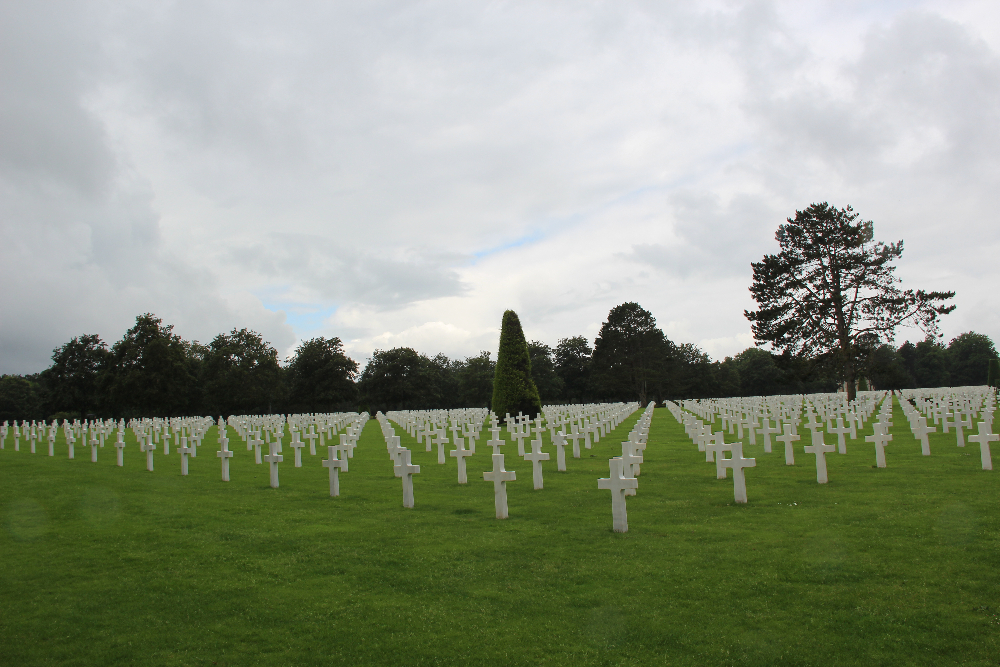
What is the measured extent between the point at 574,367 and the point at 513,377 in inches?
2189

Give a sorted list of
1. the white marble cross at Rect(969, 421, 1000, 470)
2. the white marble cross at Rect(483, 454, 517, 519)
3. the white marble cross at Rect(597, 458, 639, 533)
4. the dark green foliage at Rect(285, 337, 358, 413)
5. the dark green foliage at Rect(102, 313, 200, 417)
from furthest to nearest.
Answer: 1. the dark green foliage at Rect(285, 337, 358, 413)
2. the dark green foliage at Rect(102, 313, 200, 417)
3. the white marble cross at Rect(969, 421, 1000, 470)
4. the white marble cross at Rect(483, 454, 517, 519)
5. the white marble cross at Rect(597, 458, 639, 533)

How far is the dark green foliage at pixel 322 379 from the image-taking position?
63.0 metres

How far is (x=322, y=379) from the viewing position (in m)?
63.7

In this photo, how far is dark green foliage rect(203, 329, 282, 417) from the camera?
185ft

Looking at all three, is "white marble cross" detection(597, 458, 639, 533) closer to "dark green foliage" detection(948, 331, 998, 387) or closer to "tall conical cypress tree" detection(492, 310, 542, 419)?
"tall conical cypress tree" detection(492, 310, 542, 419)

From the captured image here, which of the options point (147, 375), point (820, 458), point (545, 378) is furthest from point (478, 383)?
point (820, 458)

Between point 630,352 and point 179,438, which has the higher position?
point 630,352

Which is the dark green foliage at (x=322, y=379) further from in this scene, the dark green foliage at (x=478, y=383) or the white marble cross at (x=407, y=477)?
the white marble cross at (x=407, y=477)

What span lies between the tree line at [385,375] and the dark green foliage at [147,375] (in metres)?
0.09

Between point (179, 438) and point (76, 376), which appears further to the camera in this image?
point (76, 376)

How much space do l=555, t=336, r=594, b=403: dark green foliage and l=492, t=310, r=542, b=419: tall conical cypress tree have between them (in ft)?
172

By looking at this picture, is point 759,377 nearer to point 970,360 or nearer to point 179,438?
point 970,360

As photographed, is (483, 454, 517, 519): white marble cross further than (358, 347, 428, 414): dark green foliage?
No

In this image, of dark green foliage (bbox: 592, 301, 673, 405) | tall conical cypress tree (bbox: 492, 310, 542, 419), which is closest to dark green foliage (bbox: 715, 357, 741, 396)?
dark green foliage (bbox: 592, 301, 673, 405)
